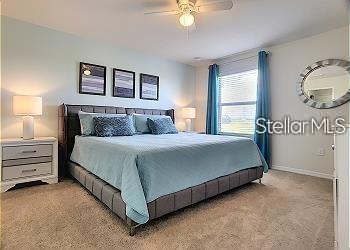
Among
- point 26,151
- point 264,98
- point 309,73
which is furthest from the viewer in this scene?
point 264,98

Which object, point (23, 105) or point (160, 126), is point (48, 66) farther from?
point (160, 126)

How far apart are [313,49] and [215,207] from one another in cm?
318

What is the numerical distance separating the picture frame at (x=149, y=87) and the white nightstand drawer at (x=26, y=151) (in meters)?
2.10

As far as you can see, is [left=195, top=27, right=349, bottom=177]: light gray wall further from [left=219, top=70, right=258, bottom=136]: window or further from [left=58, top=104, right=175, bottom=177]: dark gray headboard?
[left=58, top=104, right=175, bottom=177]: dark gray headboard

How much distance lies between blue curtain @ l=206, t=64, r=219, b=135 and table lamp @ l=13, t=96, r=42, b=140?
3.52m

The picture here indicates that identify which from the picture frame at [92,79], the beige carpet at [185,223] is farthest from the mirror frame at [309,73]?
the picture frame at [92,79]

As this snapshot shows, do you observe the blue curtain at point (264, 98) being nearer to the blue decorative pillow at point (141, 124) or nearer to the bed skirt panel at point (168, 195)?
the bed skirt panel at point (168, 195)

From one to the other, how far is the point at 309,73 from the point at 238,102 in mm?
1476

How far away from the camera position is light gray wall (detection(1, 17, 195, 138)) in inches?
114

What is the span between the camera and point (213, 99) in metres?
4.88

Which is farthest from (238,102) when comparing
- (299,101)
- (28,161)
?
(28,161)

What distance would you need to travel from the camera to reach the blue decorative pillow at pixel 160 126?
3635 mm

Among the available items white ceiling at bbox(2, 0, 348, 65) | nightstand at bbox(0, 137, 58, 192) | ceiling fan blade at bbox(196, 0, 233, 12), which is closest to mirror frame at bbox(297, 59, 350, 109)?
white ceiling at bbox(2, 0, 348, 65)

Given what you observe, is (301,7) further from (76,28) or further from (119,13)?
(76,28)
